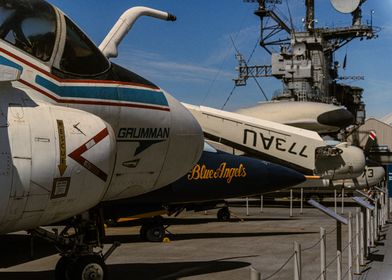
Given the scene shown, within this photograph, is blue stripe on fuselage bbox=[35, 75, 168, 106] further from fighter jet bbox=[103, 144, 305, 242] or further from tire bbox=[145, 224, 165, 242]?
tire bbox=[145, 224, 165, 242]

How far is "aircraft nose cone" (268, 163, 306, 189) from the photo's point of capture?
1328 cm

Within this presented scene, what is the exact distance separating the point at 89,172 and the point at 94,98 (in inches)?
38.0

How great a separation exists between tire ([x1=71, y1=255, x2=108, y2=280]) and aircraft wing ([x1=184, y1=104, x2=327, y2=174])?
1629 cm

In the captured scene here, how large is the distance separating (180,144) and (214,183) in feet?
19.4

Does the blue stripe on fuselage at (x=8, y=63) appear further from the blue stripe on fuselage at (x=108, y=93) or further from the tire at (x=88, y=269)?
the tire at (x=88, y=269)

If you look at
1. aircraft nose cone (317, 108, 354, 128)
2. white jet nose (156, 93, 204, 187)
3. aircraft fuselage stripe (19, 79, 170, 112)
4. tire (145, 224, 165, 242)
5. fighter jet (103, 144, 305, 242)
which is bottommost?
tire (145, 224, 165, 242)

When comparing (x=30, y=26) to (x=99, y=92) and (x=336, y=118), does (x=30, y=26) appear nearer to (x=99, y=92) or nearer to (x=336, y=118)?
(x=99, y=92)

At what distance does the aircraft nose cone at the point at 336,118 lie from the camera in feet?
86.3

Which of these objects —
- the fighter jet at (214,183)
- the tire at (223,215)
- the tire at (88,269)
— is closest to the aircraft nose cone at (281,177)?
the fighter jet at (214,183)

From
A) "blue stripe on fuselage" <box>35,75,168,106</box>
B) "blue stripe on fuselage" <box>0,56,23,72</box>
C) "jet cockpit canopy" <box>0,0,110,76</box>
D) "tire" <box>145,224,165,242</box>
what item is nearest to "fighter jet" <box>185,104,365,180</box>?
"tire" <box>145,224,165,242</box>

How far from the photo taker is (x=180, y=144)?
6.99 meters

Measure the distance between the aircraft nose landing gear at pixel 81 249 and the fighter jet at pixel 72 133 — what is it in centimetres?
1

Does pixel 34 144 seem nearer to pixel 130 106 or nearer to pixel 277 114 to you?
pixel 130 106

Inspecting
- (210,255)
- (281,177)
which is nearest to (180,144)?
(210,255)
